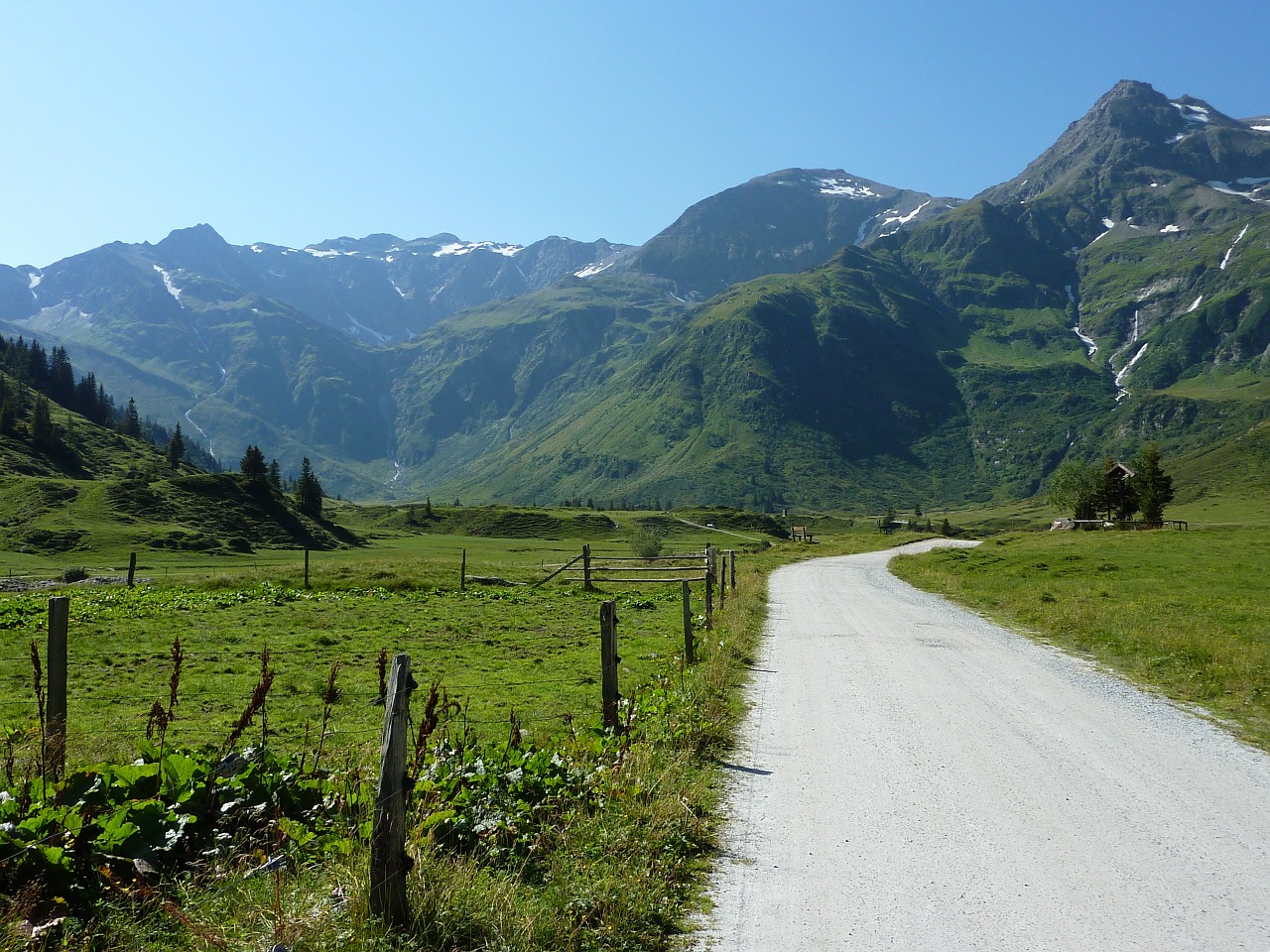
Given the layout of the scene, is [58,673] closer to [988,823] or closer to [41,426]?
[988,823]

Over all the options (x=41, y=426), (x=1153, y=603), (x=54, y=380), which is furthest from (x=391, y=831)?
(x=54, y=380)

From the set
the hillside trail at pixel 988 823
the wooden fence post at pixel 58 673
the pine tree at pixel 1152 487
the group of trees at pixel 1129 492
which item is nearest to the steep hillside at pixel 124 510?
the wooden fence post at pixel 58 673

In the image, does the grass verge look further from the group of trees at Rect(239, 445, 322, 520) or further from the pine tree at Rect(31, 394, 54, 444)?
the pine tree at Rect(31, 394, 54, 444)

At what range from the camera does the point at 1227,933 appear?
568 cm

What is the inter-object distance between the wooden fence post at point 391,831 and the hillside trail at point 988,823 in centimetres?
236

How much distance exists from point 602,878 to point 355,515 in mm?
187902

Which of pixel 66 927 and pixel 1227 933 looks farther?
pixel 1227 933

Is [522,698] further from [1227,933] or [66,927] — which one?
[1227,933]

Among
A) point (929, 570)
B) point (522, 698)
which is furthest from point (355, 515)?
point (522, 698)

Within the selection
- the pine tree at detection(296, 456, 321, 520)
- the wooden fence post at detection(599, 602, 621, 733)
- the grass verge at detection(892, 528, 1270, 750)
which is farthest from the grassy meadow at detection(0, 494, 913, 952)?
the pine tree at detection(296, 456, 321, 520)

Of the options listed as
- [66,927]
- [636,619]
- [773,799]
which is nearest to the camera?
[66,927]

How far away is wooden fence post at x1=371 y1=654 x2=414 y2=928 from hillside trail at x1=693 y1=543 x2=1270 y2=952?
236 centimetres

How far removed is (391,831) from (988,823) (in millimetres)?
6239

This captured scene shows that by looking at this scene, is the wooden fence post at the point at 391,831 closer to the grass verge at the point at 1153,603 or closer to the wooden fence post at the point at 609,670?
the wooden fence post at the point at 609,670
